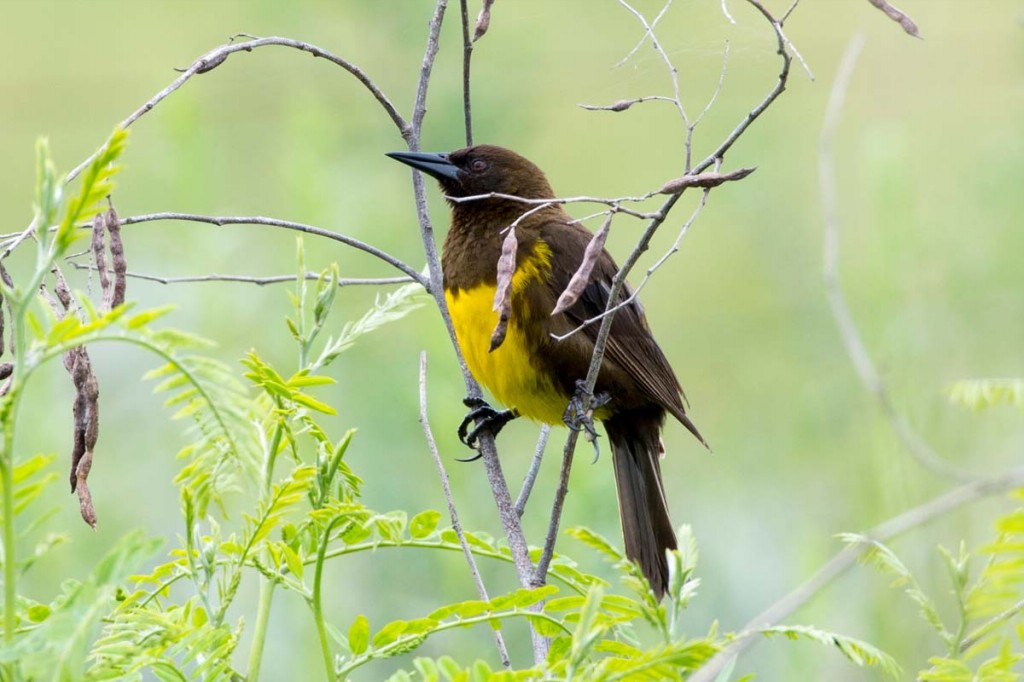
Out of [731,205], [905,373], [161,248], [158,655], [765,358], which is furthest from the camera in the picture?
[765,358]

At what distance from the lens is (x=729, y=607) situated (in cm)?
491

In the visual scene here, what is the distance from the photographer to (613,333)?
3.53 metres

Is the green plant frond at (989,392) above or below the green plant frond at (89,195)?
below

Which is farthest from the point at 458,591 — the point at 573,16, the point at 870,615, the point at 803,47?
the point at 803,47

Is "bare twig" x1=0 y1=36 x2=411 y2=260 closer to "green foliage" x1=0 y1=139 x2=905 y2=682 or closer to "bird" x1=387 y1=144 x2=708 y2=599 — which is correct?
"green foliage" x1=0 y1=139 x2=905 y2=682

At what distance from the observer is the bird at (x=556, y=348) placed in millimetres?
3396

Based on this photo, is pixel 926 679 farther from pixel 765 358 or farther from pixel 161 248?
pixel 765 358

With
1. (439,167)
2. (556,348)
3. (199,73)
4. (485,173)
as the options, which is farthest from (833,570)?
(485,173)

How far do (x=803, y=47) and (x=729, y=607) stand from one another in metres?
2.48

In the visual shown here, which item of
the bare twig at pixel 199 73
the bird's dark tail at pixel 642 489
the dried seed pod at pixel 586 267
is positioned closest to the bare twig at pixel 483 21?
the bare twig at pixel 199 73

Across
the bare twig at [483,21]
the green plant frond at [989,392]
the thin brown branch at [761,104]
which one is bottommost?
the green plant frond at [989,392]

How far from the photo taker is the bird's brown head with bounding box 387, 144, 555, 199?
3715 mm

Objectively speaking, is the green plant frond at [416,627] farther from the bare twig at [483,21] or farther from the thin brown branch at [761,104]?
the bare twig at [483,21]

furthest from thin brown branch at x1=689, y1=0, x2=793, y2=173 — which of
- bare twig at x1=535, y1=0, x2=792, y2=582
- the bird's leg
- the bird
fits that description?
the bird
